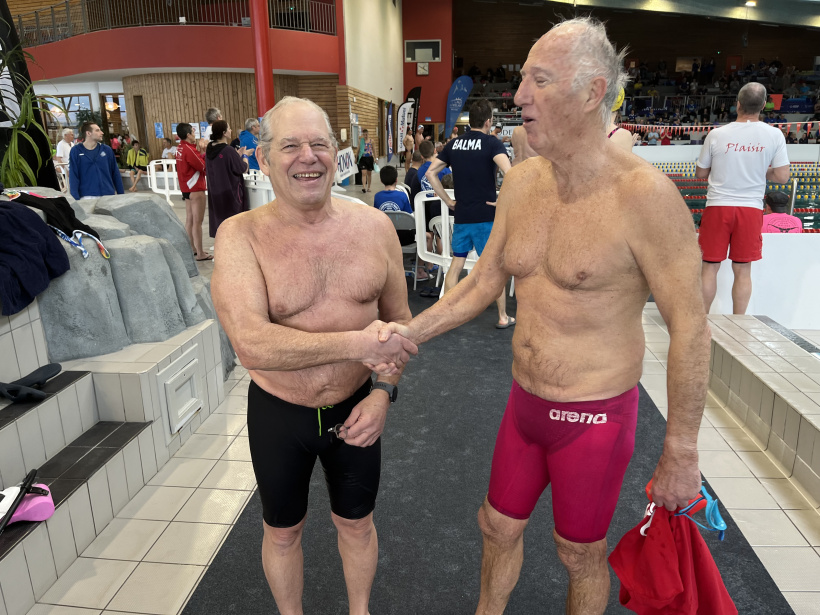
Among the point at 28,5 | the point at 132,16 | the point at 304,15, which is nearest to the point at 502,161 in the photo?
the point at 304,15

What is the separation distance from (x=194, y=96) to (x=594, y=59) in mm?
17464

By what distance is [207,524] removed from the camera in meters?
2.43

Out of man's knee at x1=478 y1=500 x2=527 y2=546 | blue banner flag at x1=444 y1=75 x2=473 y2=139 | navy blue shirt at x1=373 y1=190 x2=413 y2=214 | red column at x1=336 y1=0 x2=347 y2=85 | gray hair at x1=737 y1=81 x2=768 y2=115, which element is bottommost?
man's knee at x1=478 y1=500 x2=527 y2=546

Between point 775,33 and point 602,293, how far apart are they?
103ft

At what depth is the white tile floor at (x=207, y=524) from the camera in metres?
2.03

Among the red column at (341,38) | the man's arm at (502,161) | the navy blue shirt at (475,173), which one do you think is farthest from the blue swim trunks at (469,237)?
the red column at (341,38)

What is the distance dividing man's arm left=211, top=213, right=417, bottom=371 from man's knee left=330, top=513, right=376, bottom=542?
1.69ft

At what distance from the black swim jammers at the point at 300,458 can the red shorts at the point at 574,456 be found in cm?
41

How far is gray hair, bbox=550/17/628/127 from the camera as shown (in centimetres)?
128

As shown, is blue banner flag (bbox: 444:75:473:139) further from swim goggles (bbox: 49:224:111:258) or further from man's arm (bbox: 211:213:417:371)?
man's arm (bbox: 211:213:417:371)

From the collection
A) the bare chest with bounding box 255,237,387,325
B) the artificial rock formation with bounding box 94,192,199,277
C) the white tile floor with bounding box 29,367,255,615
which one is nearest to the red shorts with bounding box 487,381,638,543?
the bare chest with bounding box 255,237,387,325

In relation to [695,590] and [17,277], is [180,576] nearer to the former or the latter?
[17,277]

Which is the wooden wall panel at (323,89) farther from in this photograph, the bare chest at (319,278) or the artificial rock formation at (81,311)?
the bare chest at (319,278)

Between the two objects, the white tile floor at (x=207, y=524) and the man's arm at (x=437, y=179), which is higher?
the man's arm at (x=437, y=179)
